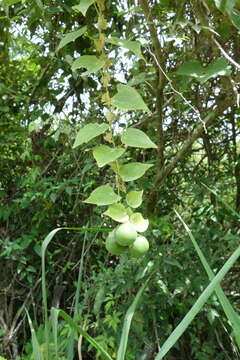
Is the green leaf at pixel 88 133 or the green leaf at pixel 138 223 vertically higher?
the green leaf at pixel 88 133

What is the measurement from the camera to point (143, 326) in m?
1.65

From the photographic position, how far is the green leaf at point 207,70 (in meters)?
0.92

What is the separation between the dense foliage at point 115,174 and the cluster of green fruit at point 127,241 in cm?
43

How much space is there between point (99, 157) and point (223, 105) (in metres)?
0.83

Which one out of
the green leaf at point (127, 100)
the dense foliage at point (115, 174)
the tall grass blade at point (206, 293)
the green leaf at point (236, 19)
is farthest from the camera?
the dense foliage at point (115, 174)

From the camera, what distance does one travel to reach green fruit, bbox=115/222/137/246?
2.06 ft

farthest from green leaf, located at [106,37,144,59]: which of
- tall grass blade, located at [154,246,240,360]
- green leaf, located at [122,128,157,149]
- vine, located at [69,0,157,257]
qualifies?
tall grass blade, located at [154,246,240,360]

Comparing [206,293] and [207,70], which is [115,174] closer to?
[207,70]

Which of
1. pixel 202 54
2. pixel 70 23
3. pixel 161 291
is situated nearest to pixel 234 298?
pixel 161 291

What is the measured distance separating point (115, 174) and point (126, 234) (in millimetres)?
836

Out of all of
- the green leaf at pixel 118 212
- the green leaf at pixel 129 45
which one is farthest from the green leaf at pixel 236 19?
the green leaf at pixel 118 212

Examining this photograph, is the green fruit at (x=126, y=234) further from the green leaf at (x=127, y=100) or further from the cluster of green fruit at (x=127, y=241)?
the green leaf at (x=127, y=100)

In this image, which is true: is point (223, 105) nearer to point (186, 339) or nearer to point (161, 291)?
point (161, 291)

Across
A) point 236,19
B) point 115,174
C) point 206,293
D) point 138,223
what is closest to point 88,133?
point 138,223
